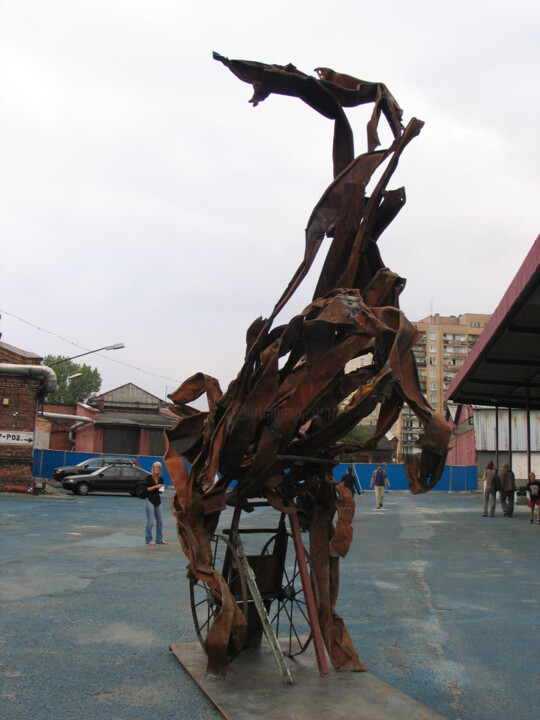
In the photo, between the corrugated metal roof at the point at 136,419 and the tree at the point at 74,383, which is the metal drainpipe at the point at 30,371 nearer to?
the corrugated metal roof at the point at 136,419

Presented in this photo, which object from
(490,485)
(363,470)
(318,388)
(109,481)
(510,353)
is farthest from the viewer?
(363,470)

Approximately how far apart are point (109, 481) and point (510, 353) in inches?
680

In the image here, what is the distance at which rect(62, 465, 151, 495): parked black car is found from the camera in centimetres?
2756

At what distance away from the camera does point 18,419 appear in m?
24.6

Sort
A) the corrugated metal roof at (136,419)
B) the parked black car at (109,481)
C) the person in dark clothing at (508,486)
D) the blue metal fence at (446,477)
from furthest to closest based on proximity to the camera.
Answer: the corrugated metal roof at (136,419), the blue metal fence at (446,477), the parked black car at (109,481), the person in dark clothing at (508,486)

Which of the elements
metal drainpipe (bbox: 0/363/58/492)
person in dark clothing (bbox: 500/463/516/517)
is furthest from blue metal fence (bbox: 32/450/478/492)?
person in dark clothing (bbox: 500/463/516/517)

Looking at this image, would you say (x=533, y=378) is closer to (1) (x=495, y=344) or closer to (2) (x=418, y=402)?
(1) (x=495, y=344)

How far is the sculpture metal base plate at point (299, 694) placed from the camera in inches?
175

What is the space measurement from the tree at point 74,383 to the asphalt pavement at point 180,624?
76.0m

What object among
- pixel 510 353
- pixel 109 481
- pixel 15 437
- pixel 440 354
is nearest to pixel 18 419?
pixel 15 437

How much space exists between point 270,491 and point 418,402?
5.02ft

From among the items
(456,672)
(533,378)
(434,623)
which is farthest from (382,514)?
(456,672)

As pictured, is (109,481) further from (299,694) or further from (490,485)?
(299,694)

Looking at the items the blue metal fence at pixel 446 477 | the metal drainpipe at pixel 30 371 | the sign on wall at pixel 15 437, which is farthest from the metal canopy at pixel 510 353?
the sign on wall at pixel 15 437
